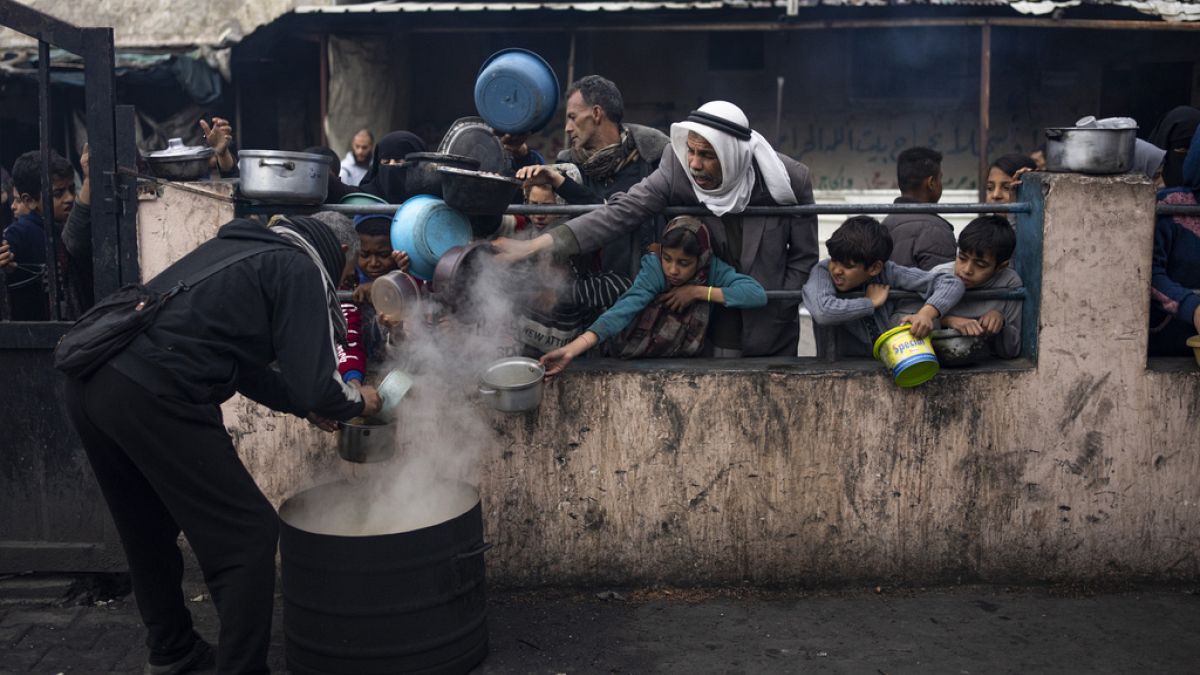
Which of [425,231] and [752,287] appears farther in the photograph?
[752,287]

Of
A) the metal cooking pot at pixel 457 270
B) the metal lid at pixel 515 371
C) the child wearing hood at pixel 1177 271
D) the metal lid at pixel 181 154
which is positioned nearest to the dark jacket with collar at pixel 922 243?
the child wearing hood at pixel 1177 271

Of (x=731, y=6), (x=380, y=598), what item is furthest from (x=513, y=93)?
(x=731, y=6)

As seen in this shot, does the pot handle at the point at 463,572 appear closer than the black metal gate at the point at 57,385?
Yes

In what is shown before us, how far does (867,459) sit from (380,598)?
214 cm

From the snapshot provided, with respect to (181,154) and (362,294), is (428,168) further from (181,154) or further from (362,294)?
(181,154)

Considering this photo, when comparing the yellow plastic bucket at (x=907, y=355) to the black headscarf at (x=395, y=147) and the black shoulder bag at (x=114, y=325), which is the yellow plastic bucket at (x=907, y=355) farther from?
the black headscarf at (x=395, y=147)

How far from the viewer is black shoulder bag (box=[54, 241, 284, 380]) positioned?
3309 mm

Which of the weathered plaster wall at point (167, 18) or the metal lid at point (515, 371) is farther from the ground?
the weathered plaster wall at point (167, 18)

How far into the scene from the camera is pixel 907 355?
4.30m

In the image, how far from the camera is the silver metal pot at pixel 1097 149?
14.6 feet

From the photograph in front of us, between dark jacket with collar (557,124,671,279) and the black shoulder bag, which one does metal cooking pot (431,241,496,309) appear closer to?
dark jacket with collar (557,124,671,279)

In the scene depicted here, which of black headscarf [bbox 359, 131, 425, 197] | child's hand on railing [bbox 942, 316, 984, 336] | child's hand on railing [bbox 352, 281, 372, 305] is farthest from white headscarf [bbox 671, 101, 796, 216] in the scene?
black headscarf [bbox 359, 131, 425, 197]

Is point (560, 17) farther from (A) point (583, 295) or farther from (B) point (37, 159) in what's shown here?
(A) point (583, 295)

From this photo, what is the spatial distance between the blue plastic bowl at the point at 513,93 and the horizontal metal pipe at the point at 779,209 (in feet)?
2.27
